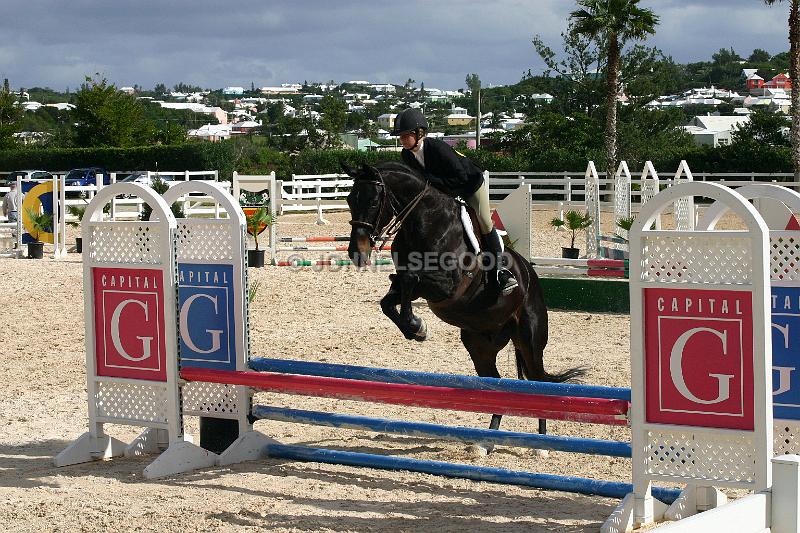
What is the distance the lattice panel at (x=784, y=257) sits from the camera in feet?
13.1

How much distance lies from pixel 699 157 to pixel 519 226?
937 inches

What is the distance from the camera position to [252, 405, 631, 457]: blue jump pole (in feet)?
14.9

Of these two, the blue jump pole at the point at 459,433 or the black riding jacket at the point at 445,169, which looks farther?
the black riding jacket at the point at 445,169

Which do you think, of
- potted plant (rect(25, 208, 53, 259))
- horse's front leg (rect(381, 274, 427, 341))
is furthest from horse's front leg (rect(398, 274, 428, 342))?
potted plant (rect(25, 208, 53, 259))

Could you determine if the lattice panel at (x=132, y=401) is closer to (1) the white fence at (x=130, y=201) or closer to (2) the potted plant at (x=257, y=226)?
(2) the potted plant at (x=257, y=226)

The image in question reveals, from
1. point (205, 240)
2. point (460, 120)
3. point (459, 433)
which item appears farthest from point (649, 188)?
point (460, 120)

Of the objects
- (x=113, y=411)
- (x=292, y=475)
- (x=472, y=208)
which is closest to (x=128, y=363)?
(x=113, y=411)

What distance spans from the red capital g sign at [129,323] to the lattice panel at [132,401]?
6 cm

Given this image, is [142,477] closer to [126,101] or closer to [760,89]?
[126,101]

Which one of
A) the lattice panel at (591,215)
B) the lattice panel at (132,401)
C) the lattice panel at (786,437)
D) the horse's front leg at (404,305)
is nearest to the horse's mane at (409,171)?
the horse's front leg at (404,305)

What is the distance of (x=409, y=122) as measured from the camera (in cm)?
576

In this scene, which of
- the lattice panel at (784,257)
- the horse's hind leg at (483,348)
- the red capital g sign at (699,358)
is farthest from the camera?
the horse's hind leg at (483,348)

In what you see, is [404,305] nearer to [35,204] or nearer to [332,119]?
[35,204]

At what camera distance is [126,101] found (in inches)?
1794
